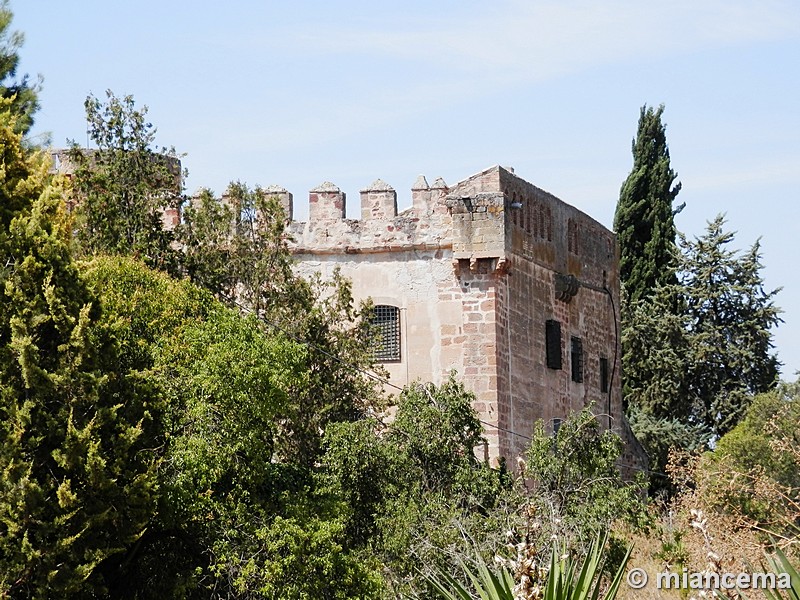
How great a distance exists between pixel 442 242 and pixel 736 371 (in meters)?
14.6

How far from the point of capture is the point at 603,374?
29.4 metres

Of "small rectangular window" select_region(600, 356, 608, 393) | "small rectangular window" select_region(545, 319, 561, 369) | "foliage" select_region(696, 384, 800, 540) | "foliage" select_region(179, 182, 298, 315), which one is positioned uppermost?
"foliage" select_region(179, 182, 298, 315)

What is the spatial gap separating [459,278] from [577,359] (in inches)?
155

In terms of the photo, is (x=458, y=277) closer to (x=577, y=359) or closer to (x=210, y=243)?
(x=577, y=359)

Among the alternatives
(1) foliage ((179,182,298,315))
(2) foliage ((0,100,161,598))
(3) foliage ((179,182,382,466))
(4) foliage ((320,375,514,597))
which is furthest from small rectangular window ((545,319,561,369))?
(2) foliage ((0,100,161,598))

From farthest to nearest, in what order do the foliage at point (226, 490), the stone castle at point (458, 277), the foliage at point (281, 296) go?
1. the stone castle at point (458, 277)
2. the foliage at point (281, 296)
3. the foliage at point (226, 490)

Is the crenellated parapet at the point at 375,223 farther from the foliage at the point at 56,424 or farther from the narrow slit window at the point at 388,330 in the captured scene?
the foliage at the point at 56,424

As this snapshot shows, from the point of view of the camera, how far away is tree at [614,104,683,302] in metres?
39.4

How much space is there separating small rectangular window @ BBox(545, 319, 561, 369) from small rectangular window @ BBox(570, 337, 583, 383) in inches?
32.8

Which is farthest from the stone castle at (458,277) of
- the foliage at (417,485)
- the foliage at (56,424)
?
the foliage at (56,424)

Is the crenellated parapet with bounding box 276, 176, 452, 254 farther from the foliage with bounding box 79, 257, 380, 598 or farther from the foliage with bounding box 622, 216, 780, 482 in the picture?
the foliage with bounding box 622, 216, 780, 482

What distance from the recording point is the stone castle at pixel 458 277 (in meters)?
25.1

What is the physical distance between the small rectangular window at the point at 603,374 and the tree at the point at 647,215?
31.0 ft

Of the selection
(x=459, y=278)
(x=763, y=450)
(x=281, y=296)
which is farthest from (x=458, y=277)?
(x=763, y=450)
